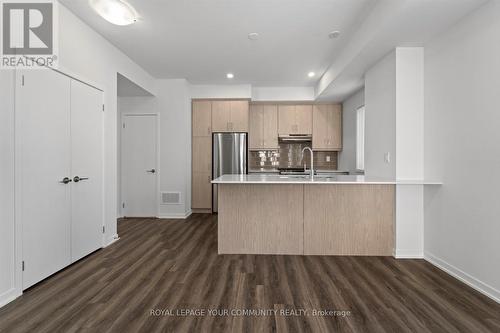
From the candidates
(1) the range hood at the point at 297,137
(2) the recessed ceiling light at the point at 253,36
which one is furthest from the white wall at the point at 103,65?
(1) the range hood at the point at 297,137

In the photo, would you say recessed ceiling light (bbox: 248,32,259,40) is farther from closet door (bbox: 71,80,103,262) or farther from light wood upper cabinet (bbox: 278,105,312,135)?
light wood upper cabinet (bbox: 278,105,312,135)

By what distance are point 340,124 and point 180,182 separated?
4.01 m

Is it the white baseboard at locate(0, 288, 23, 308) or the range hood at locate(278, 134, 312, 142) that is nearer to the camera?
the white baseboard at locate(0, 288, 23, 308)

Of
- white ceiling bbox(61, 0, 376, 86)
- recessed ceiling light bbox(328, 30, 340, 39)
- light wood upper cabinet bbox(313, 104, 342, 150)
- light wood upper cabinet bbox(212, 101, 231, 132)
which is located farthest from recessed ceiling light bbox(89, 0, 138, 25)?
light wood upper cabinet bbox(313, 104, 342, 150)

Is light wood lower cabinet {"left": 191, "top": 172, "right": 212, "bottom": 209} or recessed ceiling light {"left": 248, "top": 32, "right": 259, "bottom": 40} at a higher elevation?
recessed ceiling light {"left": 248, "top": 32, "right": 259, "bottom": 40}

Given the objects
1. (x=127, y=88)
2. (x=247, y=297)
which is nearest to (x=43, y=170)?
(x=247, y=297)

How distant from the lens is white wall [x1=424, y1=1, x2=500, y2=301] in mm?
2041

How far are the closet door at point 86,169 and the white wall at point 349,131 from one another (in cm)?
459

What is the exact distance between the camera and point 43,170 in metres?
2.35

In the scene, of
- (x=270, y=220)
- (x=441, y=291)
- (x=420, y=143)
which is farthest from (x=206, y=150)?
(x=441, y=291)

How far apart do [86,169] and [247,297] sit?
97.0 inches

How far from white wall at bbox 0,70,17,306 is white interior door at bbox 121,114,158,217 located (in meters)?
→ 2.92

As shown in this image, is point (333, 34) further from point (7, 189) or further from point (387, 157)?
point (7, 189)

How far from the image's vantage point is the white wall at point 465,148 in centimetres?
204
